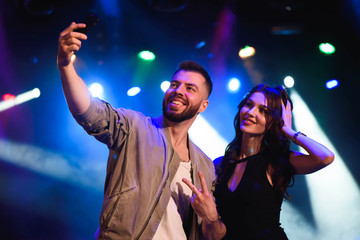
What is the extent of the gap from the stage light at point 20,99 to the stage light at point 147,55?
191 cm

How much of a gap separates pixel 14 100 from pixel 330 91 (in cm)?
547

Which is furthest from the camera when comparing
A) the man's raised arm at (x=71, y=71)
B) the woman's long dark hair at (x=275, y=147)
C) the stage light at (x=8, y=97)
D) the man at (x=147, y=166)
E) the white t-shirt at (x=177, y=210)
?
the stage light at (x=8, y=97)

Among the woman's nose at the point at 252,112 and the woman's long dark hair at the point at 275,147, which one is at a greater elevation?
the woman's nose at the point at 252,112

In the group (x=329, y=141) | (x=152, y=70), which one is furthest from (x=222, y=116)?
(x=329, y=141)

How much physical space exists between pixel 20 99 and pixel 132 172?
3949mm

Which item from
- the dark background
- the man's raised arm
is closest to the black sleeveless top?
the man's raised arm

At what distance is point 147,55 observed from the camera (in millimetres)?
4941

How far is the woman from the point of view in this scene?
7.29 ft

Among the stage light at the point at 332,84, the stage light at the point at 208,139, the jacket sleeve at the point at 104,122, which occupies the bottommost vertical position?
the jacket sleeve at the point at 104,122

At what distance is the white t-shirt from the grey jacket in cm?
11

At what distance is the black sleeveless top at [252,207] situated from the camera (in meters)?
2.20

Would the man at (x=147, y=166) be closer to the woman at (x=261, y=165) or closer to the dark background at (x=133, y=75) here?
the woman at (x=261, y=165)

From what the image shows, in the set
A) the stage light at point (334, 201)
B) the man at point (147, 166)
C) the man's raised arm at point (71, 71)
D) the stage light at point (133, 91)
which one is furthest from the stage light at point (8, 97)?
the stage light at point (334, 201)

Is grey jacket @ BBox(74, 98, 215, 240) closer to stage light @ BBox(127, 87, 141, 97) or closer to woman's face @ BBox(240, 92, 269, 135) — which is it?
woman's face @ BBox(240, 92, 269, 135)
